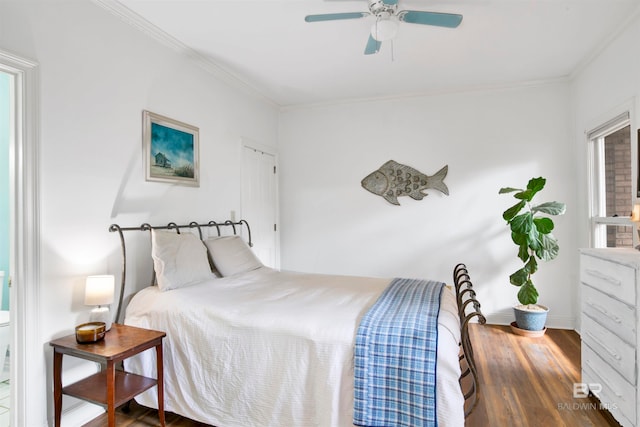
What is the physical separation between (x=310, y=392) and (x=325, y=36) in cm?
265

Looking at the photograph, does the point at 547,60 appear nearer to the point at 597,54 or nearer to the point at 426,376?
the point at 597,54

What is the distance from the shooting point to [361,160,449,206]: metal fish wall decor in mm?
4250

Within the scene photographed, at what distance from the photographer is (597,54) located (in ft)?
10.6

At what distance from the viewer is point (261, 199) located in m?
4.46

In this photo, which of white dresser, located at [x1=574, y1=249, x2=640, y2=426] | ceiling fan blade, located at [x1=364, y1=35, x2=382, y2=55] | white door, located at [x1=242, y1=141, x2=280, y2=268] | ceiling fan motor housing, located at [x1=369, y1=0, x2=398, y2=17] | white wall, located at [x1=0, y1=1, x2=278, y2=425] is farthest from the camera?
white door, located at [x1=242, y1=141, x2=280, y2=268]

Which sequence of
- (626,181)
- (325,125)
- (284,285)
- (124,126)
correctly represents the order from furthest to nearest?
(325,125) < (626,181) < (284,285) < (124,126)

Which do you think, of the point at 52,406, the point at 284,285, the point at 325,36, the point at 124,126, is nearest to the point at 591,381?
the point at 284,285

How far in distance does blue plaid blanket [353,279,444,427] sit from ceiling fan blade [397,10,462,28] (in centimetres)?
177

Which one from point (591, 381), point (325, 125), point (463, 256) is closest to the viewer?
point (591, 381)

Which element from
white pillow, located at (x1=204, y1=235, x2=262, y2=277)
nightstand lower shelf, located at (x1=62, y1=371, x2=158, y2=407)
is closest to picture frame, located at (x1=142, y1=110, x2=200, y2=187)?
white pillow, located at (x1=204, y1=235, x2=262, y2=277)

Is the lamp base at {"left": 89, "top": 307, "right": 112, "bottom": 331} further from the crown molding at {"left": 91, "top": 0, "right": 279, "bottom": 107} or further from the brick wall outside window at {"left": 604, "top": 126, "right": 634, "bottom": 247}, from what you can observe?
the brick wall outside window at {"left": 604, "top": 126, "right": 634, "bottom": 247}

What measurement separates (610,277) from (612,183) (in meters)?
1.70

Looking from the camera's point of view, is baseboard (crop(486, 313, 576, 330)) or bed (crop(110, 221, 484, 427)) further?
baseboard (crop(486, 313, 576, 330))

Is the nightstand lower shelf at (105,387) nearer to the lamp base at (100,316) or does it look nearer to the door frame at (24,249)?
the door frame at (24,249)
